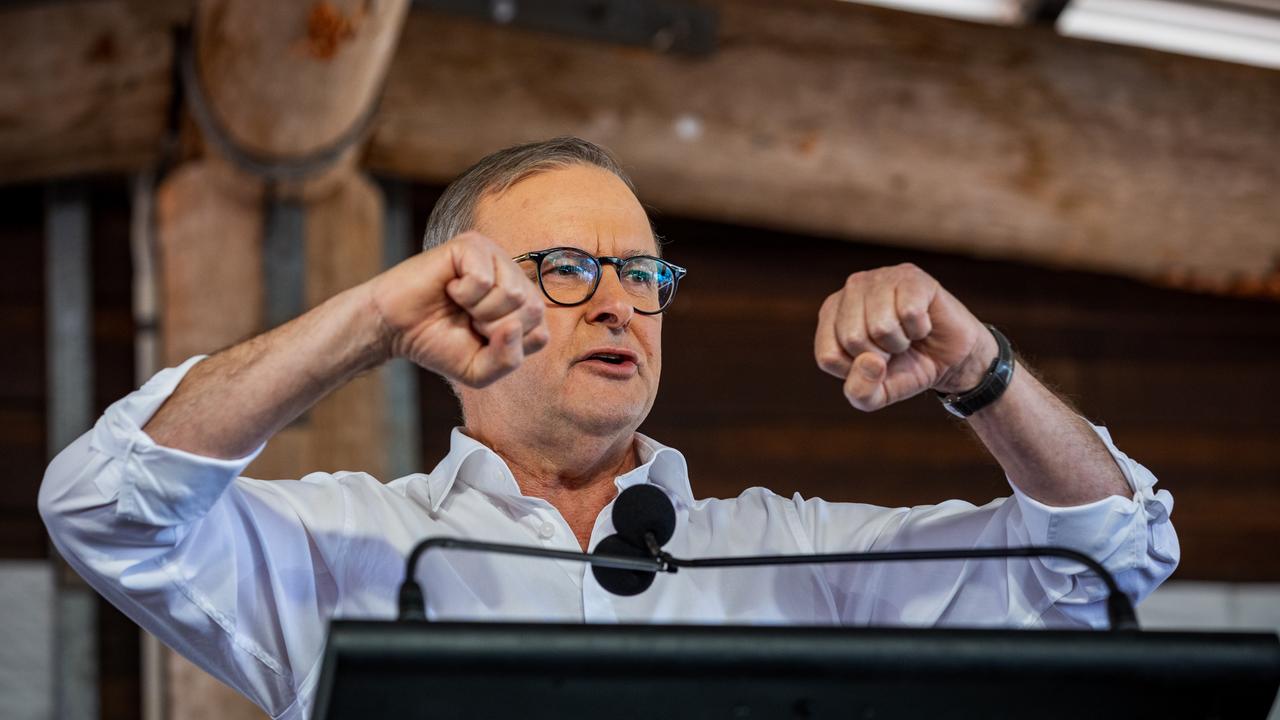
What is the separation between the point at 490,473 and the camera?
5.43 feet

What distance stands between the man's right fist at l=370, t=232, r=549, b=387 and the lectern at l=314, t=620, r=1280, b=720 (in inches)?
14.3

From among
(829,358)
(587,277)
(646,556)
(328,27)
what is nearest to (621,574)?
(646,556)

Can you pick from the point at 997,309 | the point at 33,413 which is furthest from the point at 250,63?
the point at 997,309

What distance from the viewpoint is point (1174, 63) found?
3.68 meters

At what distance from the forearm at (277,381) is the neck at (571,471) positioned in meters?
0.47

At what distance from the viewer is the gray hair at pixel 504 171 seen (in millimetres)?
1797

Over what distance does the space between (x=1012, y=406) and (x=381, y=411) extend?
6.54ft

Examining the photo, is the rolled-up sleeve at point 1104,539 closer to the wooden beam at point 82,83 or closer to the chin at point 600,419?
the chin at point 600,419

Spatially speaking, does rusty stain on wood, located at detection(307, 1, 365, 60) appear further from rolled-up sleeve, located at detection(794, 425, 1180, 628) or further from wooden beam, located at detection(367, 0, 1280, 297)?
rolled-up sleeve, located at detection(794, 425, 1180, 628)

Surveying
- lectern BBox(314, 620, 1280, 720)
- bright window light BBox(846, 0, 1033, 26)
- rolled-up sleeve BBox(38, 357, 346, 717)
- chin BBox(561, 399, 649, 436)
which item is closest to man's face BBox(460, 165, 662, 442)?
chin BBox(561, 399, 649, 436)

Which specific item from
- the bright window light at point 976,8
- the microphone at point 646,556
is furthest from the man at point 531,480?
the bright window light at point 976,8

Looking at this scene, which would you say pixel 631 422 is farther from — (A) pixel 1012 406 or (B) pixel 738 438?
(B) pixel 738 438

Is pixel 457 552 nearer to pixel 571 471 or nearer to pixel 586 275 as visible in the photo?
pixel 571 471

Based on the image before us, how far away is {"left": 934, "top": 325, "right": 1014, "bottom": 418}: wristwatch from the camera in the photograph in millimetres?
1372
